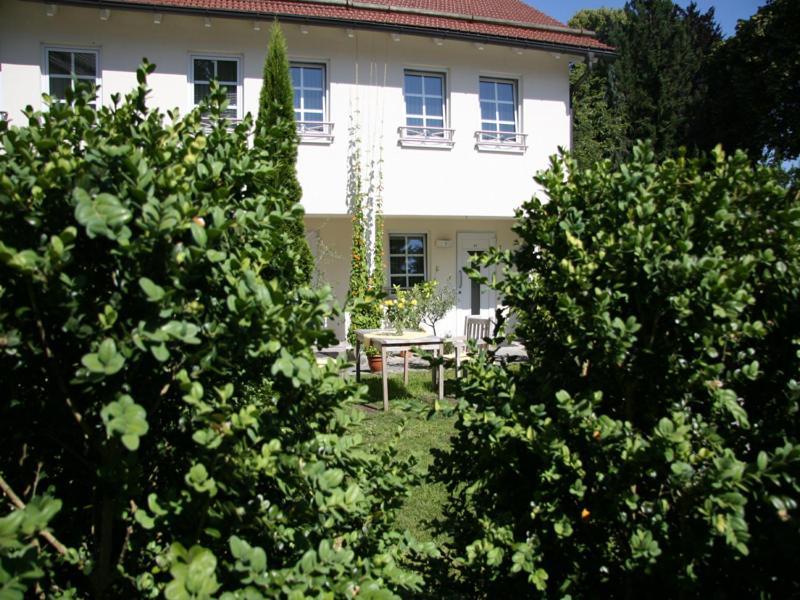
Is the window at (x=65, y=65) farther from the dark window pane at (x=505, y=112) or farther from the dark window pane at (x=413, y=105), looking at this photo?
the dark window pane at (x=505, y=112)

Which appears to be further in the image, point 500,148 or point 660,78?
point 660,78

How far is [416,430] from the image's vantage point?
6656 millimetres

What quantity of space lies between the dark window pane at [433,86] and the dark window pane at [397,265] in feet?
12.4

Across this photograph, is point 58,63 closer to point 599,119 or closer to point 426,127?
point 426,127

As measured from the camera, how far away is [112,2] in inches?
446

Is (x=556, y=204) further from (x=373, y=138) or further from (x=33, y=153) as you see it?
(x=373, y=138)

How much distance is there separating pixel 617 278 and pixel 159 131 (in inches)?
56.3

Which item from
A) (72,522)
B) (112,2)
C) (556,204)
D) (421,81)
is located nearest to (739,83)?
(421,81)

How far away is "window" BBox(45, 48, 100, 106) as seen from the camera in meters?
11.8

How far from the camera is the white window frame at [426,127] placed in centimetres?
1337

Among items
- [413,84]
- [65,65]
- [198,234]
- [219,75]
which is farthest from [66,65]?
[198,234]

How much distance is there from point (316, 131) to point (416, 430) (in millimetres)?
8166

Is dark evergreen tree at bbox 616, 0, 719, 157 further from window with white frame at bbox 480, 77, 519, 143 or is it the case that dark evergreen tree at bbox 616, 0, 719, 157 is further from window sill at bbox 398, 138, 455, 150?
window sill at bbox 398, 138, 455, 150

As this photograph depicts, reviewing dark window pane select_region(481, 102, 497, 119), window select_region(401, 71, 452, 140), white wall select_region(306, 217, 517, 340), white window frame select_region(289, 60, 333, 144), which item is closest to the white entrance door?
white wall select_region(306, 217, 517, 340)
